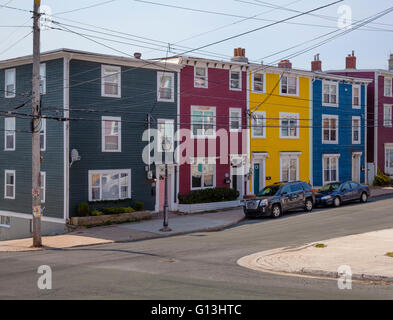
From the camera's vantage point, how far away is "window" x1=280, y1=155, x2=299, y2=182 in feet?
129

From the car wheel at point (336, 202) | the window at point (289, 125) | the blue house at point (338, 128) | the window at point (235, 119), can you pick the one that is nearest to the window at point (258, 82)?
the window at point (235, 119)

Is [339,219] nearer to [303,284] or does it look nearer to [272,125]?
[272,125]

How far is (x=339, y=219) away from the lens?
2706 centimetres

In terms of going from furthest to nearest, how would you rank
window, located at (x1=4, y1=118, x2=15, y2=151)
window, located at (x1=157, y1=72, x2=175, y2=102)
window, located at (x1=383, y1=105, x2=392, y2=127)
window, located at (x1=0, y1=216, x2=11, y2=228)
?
window, located at (x1=383, y1=105, x2=392, y2=127)
window, located at (x1=0, y1=216, x2=11, y2=228)
window, located at (x1=4, y1=118, x2=15, y2=151)
window, located at (x1=157, y1=72, x2=175, y2=102)

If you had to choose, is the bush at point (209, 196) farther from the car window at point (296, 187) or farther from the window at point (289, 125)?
the window at point (289, 125)

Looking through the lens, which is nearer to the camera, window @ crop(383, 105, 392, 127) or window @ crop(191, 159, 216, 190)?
window @ crop(191, 159, 216, 190)

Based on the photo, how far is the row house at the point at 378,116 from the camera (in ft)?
154

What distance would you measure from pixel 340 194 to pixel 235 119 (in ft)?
27.4

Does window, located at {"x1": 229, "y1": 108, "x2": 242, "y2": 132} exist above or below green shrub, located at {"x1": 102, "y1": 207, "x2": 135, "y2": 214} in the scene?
above

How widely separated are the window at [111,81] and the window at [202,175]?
7.11m

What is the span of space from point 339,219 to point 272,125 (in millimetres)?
12577

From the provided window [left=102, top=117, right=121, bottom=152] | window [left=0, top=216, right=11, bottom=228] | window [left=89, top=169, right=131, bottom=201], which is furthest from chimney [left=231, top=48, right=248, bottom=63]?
window [left=0, top=216, right=11, bottom=228]

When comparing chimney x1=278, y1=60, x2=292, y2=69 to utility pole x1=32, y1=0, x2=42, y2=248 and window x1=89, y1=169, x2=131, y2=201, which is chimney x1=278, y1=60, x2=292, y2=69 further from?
utility pole x1=32, y1=0, x2=42, y2=248

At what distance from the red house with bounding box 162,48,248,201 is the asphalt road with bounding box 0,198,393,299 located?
27.4 ft
